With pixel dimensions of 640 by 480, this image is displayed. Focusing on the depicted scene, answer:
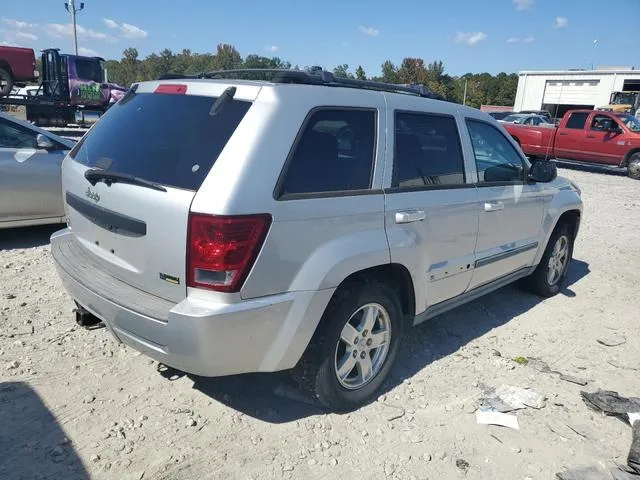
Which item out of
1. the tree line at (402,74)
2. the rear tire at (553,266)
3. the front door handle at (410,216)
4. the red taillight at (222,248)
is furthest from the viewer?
the tree line at (402,74)

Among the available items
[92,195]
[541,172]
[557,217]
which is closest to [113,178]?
[92,195]

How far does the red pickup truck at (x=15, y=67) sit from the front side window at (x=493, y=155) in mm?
19109

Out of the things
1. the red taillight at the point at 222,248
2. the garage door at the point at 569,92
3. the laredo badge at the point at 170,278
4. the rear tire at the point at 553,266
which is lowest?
the rear tire at the point at 553,266

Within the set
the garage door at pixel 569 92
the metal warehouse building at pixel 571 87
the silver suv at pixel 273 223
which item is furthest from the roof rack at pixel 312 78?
the garage door at pixel 569 92

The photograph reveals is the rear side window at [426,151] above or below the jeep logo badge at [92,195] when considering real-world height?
above

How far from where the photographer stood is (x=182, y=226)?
240 centimetres

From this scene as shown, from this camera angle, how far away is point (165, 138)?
2732mm

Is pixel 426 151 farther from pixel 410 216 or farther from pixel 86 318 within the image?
pixel 86 318

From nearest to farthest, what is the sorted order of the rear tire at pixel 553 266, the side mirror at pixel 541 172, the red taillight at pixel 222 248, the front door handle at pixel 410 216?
the red taillight at pixel 222 248 → the front door handle at pixel 410 216 → the side mirror at pixel 541 172 → the rear tire at pixel 553 266

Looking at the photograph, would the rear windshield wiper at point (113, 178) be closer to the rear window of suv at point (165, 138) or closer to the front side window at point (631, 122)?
the rear window of suv at point (165, 138)

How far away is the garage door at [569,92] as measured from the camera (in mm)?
45500

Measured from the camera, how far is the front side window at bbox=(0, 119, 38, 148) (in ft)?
18.6

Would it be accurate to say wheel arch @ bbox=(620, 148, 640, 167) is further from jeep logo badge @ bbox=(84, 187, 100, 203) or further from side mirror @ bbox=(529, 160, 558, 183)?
jeep logo badge @ bbox=(84, 187, 100, 203)

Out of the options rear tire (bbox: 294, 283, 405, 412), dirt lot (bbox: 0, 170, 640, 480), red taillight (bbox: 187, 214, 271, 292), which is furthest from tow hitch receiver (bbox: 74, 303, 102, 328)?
rear tire (bbox: 294, 283, 405, 412)
